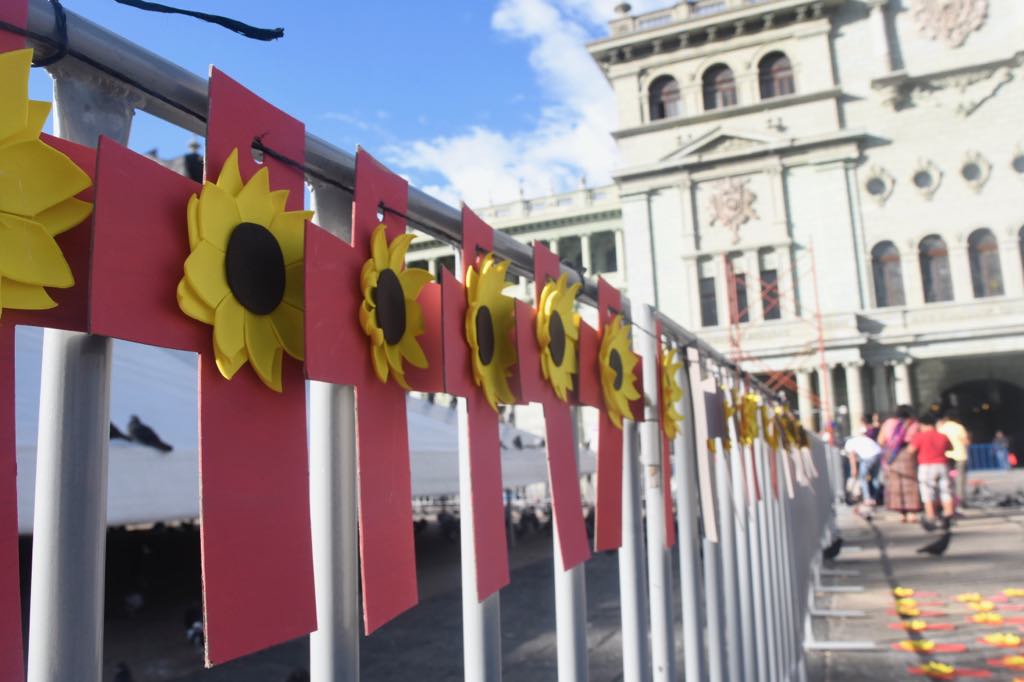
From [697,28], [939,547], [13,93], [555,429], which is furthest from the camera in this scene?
[697,28]

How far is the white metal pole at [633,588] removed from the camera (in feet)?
4.95

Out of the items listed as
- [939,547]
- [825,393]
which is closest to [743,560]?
[939,547]

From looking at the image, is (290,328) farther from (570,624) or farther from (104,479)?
(570,624)

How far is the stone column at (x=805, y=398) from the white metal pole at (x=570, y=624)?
23329 mm

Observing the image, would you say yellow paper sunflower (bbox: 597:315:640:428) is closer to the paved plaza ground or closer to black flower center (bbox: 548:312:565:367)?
black flower center (bbox: 548:312:565:367)

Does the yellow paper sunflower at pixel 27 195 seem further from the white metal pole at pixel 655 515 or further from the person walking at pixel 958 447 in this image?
the person walking at pixel 958 447

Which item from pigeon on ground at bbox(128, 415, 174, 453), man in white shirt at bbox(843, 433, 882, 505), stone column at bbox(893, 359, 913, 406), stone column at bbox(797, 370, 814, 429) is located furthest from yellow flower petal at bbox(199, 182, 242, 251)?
stone column at bbox(893, 359, 913, 406)

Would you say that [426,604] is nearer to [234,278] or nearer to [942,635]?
[942,635]

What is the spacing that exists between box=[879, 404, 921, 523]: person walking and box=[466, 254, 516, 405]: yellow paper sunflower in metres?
9.02

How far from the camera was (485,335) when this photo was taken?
106 centimetres

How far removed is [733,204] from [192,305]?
27.9 meters

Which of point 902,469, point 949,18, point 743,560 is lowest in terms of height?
point 902,469

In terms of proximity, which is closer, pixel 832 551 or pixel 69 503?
pixel 69 503

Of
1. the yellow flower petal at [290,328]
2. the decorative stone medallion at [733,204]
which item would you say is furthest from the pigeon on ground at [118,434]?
the decorative stone medallion at [733,204]
